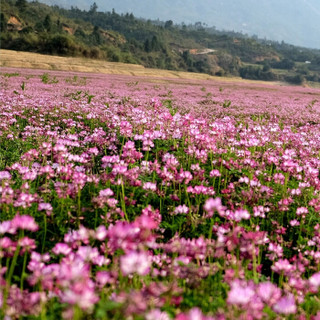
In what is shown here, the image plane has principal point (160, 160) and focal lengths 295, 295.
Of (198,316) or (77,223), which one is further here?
(77,223)

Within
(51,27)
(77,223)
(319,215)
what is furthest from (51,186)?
(51,27)

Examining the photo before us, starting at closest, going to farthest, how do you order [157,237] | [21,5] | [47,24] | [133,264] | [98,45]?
[133,264] < [157,237] < [47,24] < [98,45] < [21,5]

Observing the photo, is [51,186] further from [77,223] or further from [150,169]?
[150,169]

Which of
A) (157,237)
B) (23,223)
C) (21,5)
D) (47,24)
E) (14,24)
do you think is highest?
(21,5)

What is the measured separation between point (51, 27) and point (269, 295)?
115 m

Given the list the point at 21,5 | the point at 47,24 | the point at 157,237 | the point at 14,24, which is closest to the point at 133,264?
the point at 157,237

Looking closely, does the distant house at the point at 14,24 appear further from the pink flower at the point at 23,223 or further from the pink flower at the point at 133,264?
the pink flower at the point at 133,264

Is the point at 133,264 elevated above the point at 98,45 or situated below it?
below

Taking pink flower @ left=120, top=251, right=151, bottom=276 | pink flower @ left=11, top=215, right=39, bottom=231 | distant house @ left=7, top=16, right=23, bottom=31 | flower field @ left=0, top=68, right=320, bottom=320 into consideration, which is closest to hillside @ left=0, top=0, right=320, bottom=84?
distant house @ left=7, top=16, right=23, bottom=31

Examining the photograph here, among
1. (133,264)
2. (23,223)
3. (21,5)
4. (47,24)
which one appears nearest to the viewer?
(133,264)

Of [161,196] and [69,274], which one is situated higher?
[69,274]

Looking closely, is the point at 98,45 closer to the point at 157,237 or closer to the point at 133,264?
the point at 157,237

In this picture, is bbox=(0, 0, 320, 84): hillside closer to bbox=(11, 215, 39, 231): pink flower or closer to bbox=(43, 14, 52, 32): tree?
bbox=(43, 14, 52, 32): tree

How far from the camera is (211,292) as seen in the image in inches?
88.4
